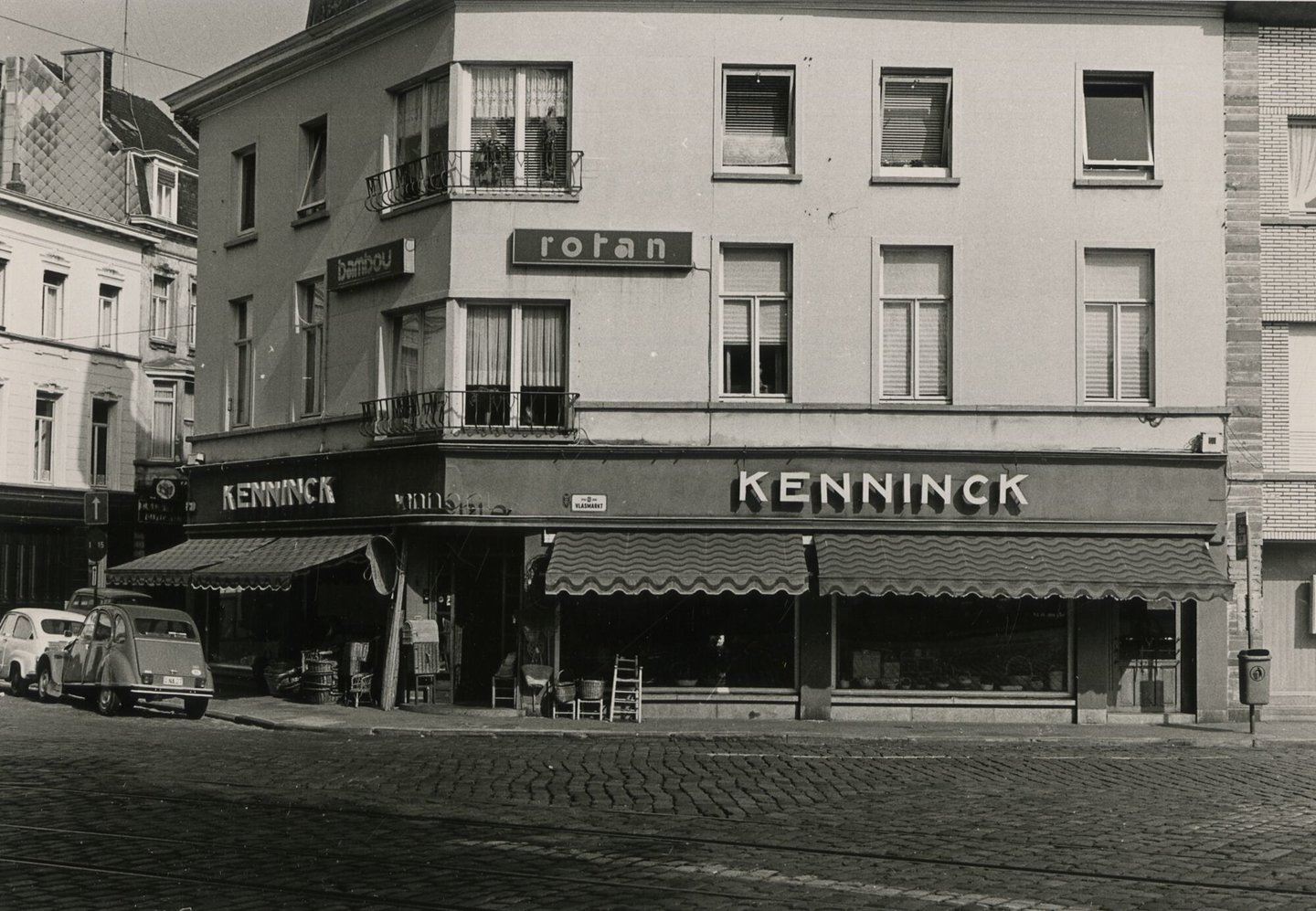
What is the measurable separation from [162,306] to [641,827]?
4156 centimetres

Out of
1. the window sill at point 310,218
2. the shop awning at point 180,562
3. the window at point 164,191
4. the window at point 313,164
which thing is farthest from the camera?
the window at point 164,191

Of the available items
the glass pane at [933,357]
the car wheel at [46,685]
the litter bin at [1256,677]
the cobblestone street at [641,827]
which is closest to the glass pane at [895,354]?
the glass pane at [933,357]

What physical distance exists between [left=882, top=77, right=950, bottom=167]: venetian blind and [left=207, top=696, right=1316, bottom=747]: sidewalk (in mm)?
8974

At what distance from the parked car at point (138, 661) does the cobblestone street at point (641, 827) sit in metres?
4.17

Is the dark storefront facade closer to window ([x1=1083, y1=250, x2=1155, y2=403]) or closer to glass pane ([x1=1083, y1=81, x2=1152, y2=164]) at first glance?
window ([x1=1083, y1=250, x2=1155, y2=403])

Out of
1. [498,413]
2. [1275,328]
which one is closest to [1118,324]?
[1275,328]

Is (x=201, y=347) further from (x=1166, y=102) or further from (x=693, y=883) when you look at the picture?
(x=693, y=883)

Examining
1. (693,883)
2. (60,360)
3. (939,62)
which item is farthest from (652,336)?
(60,360)

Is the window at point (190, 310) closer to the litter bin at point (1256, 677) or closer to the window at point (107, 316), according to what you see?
the window at point (107, 316)

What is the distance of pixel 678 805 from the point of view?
1403 centimetres

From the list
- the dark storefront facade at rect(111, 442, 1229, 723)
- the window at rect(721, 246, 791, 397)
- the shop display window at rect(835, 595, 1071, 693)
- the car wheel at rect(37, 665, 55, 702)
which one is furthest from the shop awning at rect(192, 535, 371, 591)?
the shop display window at rect(835, 595, 1071, 693)

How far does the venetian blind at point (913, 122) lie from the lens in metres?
25.5

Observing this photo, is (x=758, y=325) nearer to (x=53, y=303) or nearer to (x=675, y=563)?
(x=675, y=563)

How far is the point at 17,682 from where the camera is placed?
28453 mm
